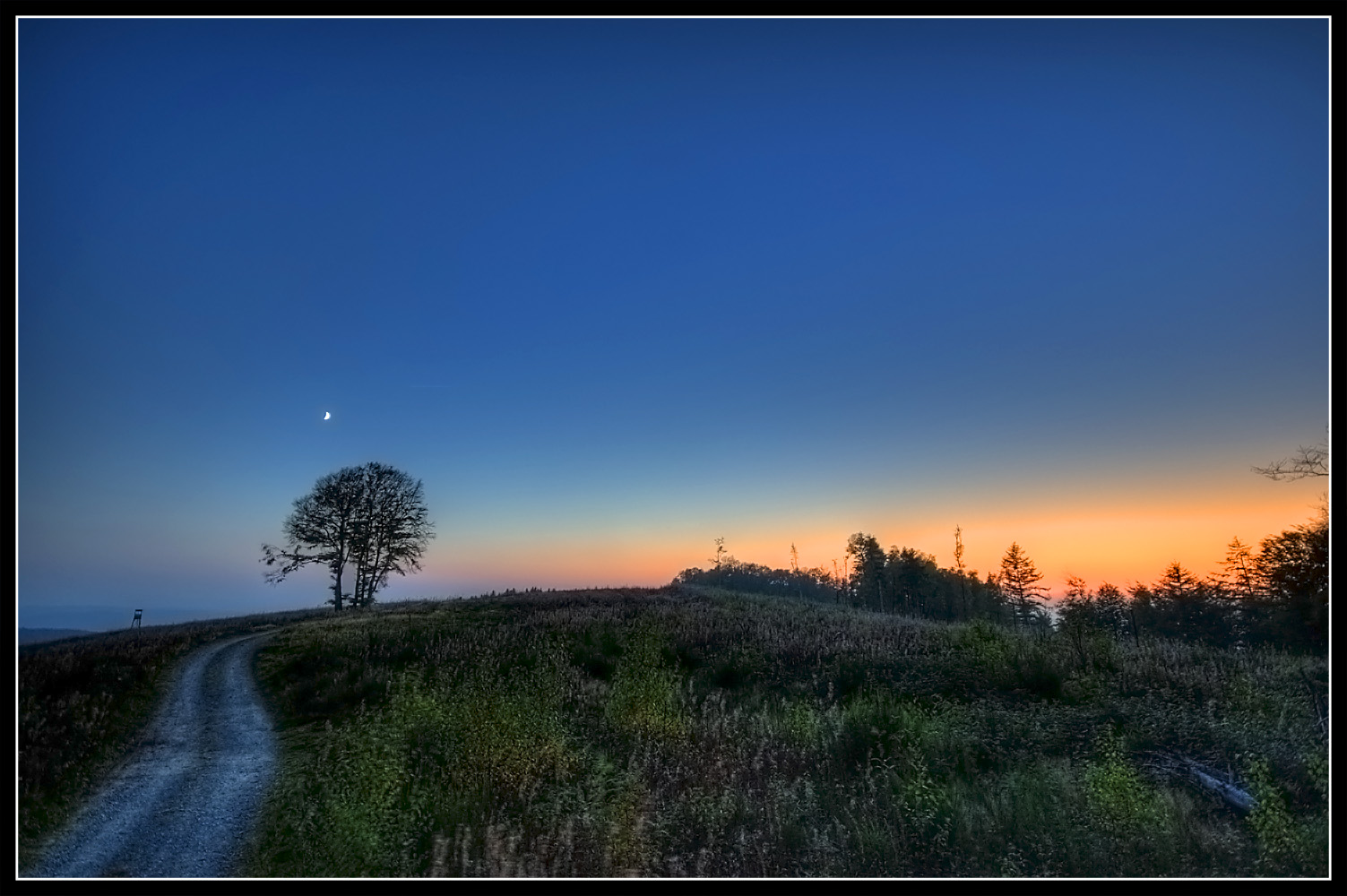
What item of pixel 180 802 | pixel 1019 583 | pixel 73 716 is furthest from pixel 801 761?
pixel 1019 583

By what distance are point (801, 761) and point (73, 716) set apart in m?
14.7

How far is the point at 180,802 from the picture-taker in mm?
9227

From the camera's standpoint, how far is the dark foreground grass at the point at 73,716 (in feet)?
29.7

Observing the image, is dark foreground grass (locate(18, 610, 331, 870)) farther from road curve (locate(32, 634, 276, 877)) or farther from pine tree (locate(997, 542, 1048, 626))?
pine tree (locate(997, 542, 1048, 626))

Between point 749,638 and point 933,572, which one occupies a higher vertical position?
point 749,638

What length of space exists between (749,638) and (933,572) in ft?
219

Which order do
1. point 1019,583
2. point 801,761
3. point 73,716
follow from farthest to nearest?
point 1019,583 < point 73,716 < point 801,761

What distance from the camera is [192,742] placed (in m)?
12.0

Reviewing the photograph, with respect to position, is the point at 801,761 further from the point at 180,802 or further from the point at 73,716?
the point at 73,716

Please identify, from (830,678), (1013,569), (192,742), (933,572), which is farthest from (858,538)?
(192,742)

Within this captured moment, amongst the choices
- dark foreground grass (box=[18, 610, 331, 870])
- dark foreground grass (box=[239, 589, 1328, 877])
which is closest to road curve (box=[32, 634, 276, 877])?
dark foreground grass (box=[18, 610, 331, 870])

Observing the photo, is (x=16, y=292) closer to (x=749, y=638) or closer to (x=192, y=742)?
(x=192, y=742)

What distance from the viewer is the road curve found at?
7707 mm

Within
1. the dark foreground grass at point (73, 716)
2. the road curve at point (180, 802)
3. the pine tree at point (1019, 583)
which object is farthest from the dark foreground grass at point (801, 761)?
the pine tree at point (1019, 583)
